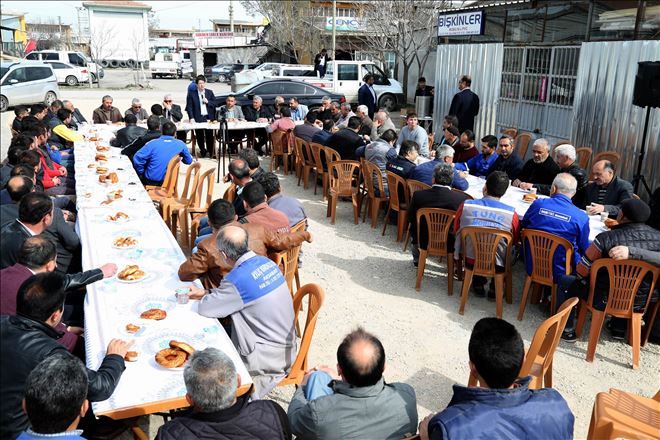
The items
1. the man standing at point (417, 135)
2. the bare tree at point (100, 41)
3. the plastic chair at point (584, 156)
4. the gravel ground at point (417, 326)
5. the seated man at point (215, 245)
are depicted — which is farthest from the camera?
the bare tree at point (100, 41)

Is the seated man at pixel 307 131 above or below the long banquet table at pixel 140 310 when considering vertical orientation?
above

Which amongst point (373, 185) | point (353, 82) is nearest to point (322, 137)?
point (373, 185)

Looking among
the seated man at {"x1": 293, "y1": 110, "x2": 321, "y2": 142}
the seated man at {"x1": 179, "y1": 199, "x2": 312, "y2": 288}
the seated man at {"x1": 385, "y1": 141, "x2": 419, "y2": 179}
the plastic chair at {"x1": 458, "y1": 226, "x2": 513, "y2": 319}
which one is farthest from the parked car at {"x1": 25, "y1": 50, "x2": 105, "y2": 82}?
the plastic chair at {"x1": 458, "y1": 226, "x2": 513, "y2": 319}

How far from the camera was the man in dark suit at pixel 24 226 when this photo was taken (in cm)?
375

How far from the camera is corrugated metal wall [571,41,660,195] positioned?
7898 millimetres

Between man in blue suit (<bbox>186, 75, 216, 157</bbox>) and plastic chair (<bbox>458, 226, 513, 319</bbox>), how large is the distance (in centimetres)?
807

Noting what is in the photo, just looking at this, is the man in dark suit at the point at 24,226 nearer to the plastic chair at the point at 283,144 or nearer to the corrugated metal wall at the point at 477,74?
the plastic chair at the point at 283,144

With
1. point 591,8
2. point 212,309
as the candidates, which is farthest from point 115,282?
point 591,8

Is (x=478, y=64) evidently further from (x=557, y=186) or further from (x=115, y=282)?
(x=115, y=282)

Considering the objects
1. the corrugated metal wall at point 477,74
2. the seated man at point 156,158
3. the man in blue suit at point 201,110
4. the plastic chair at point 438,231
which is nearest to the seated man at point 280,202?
the plastic chair at point 438,231

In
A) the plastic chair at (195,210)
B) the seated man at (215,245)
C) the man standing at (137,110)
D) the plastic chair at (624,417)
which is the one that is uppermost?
the man standing at (137,110)

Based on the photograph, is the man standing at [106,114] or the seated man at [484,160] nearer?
the seated man at [484,160]

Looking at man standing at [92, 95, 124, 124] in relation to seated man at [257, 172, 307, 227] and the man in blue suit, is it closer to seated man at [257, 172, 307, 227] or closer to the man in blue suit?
the man in blue suit

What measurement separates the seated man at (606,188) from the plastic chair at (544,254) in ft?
4.50
